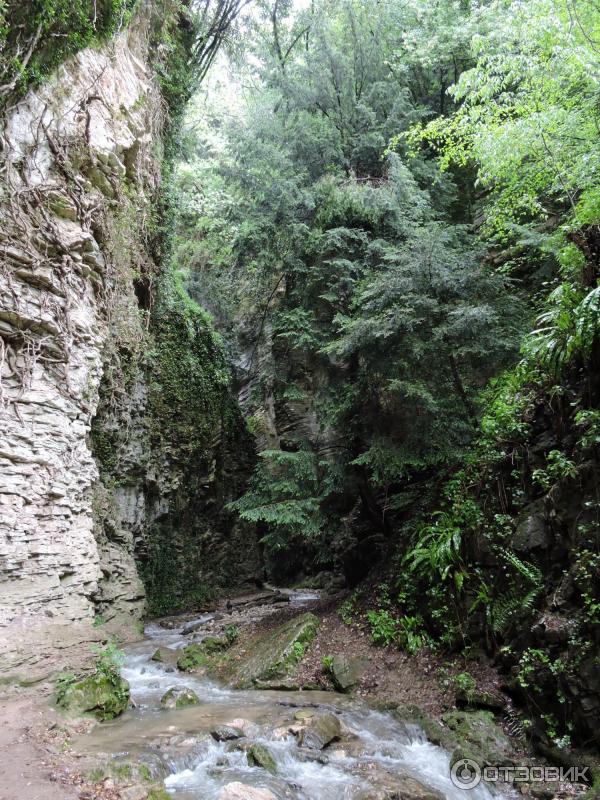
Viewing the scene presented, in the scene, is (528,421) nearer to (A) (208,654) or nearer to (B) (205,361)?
(A) (208,654)

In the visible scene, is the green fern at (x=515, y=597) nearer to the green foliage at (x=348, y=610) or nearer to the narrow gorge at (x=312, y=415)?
the narrow gorge at (x=312, y=415)

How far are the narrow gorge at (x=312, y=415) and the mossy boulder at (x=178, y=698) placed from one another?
191 mm

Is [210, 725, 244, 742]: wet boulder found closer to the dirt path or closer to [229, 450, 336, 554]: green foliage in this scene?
the dirt path

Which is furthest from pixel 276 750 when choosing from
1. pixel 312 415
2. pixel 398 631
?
pixel 312 415

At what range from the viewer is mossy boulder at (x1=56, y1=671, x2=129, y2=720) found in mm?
5023

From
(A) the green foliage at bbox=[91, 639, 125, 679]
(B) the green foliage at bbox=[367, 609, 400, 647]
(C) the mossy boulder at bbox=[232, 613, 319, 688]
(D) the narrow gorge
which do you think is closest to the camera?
(D) the narrow gorge

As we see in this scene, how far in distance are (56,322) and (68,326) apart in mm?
227

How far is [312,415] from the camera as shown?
1283cm

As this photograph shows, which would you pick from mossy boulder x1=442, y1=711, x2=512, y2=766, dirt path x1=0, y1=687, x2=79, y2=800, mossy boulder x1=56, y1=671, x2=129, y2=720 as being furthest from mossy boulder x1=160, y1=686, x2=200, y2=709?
mossy boulder x1=442, y1=711, x2=512, y2=766

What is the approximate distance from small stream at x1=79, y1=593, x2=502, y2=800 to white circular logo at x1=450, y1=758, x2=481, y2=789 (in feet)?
0.19

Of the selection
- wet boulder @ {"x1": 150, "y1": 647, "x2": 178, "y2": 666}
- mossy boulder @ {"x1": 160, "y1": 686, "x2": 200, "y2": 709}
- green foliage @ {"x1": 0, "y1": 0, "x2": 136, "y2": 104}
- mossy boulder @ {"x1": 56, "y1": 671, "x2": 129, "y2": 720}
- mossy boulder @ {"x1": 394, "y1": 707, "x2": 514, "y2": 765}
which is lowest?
mossy boulder @ {"x1": 394, "y1": 707, "x2": 514, "y2": 765}

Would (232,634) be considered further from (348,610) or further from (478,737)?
(478,737)

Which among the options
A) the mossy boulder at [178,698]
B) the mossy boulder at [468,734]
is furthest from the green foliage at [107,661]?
the mossy boulder at [468,734]

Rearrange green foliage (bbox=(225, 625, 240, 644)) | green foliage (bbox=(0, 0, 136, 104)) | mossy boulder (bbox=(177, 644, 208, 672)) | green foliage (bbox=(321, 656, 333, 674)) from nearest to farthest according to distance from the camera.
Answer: green foliage (bbox=(0, 0, 136, 104))
green foliage (bbox=(321, 656, 333, 674))
mossy boulder (bbox=(177, 644, 208, 672))
green foliage (bbox=(225, 625, 240, 644))
